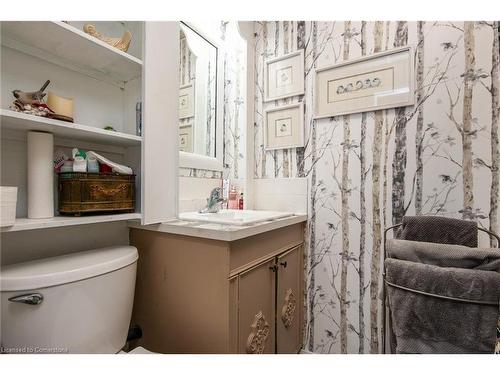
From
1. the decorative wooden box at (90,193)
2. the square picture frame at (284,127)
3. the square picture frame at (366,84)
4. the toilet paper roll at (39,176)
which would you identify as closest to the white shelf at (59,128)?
the toilet paper roll at (39,176)

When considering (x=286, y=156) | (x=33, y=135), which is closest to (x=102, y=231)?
(x=33, y=135)

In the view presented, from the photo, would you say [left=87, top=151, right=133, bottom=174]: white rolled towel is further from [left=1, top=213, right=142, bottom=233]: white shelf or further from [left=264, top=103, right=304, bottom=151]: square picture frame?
[left=264, top=103, right=304, bottom=151]: square picture frame

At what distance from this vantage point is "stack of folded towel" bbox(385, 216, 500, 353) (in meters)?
0.79

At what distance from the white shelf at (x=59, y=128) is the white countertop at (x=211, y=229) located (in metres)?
0.36

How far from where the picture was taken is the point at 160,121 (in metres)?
1.03

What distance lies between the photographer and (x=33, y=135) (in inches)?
31.3

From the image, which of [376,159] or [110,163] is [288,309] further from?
[110,163]

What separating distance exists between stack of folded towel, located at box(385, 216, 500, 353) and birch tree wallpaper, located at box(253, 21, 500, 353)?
329 mm

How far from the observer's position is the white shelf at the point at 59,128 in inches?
27.2

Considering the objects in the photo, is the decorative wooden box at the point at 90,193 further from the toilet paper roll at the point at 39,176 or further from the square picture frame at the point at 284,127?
the square picture frame at the point at 284,127
